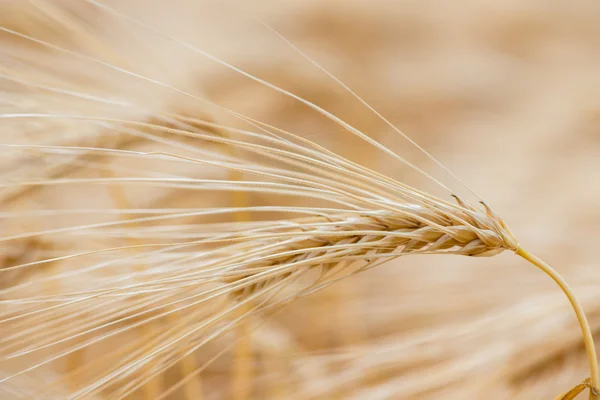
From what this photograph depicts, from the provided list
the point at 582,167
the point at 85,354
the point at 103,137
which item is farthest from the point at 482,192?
the point at 85,354

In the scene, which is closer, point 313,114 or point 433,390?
point 433,390

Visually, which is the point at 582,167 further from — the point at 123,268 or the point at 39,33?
the point at 39,33

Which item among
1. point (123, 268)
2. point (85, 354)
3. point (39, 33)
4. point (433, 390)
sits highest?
point (39, 33)

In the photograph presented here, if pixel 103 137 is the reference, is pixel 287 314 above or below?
below

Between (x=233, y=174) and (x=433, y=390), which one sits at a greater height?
(x=233, y=174)

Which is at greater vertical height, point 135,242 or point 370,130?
point 370,130

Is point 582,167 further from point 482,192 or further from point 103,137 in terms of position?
point 103,137

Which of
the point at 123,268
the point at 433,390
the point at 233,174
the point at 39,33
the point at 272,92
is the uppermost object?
the point at 39,33

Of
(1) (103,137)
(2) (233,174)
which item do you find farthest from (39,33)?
(2) (233,174)

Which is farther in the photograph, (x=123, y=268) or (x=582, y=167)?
(x=582, y=167)
